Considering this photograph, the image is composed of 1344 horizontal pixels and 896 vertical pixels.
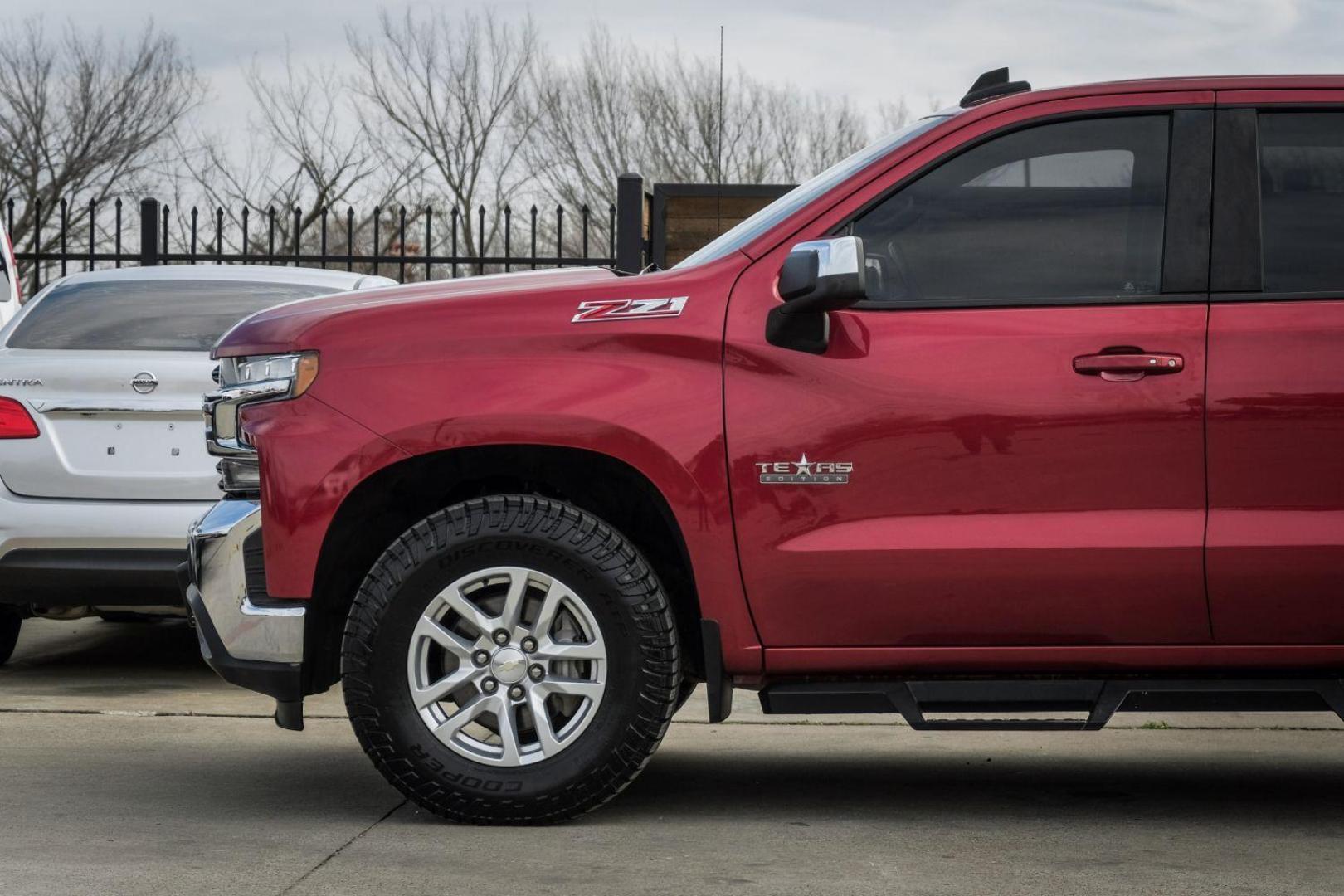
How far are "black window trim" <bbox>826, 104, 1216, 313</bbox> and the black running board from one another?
95cm

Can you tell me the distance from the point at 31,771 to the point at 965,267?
3135 millimetres

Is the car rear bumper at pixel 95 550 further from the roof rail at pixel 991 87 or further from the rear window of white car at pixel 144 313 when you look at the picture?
the roof rail at pixel 991 87

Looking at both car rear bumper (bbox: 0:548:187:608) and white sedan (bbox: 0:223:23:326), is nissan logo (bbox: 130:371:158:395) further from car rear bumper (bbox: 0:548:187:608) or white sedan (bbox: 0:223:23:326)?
white sedan (bbox: 0:223:23:326)

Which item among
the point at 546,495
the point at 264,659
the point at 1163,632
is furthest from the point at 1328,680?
the point at 264,659

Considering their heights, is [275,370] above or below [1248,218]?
below

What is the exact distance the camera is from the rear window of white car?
717 cm

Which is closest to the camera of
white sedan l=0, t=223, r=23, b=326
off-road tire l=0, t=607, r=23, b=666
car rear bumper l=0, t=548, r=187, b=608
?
car rear bumper l=0, t=548, r=187, b=608

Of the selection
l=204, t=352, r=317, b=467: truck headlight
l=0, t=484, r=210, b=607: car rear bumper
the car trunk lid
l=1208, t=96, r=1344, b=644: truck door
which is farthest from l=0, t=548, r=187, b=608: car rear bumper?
l=1208, t=96, r=1344, b=644: truck door

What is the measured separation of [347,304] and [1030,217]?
1.79m

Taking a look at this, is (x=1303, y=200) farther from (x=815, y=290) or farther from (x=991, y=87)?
(x=815, y=290)

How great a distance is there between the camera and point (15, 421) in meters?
6.80

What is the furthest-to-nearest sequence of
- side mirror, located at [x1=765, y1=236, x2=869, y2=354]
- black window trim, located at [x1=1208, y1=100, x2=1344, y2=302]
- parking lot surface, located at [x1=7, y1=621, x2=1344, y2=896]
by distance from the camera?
black window trim, located at [x1=1208, y1=100, x2=1344, y2=302] < side mirror, located at [x1=765, y1=236, x2=869, y2=354] < parking lot surface, located at [x1=7, y1=621, x2=1344, y2=896]

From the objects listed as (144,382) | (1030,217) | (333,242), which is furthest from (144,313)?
(333,242)

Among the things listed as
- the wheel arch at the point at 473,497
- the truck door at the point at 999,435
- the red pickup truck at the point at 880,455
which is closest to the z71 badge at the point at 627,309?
the red pickup truck at the point at 880,455
